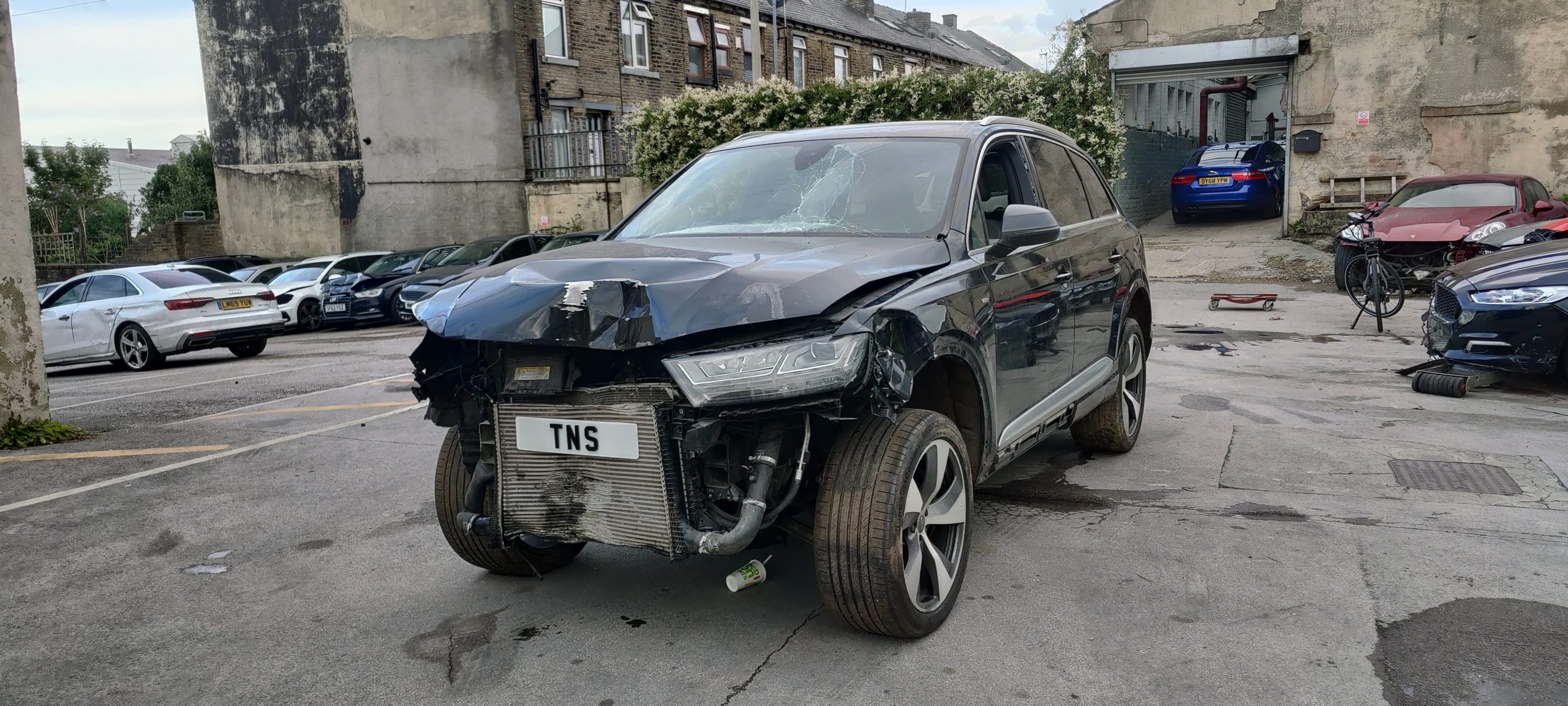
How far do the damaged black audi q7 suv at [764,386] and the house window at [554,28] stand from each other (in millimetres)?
24316

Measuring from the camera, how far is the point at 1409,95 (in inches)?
749

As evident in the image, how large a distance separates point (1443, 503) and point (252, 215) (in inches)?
1201

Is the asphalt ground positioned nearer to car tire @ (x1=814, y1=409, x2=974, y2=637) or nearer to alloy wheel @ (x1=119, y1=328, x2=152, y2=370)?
car tire @ (x1=814, y1=409, x2=974, y2=637)

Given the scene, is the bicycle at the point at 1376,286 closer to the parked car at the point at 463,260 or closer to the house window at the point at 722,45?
the parked car at the point at 463,260

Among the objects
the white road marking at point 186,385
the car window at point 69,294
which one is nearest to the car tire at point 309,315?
the car window at point 69,294

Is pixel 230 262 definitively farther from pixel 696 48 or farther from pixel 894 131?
pixel 894 131

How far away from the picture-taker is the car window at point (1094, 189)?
6.08 metres

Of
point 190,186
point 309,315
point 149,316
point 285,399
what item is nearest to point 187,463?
point 285,399

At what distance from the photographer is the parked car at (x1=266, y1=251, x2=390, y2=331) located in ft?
66.0

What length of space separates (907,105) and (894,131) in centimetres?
1496

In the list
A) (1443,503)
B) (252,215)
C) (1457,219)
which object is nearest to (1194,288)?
(1457,219)

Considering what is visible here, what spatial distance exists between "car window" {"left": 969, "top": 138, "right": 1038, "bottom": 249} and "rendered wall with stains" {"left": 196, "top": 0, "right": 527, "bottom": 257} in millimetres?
23162

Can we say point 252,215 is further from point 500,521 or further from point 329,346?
point 500,521

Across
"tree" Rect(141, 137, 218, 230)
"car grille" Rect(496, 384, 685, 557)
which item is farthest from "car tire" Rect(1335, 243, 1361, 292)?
"tree" Rect(141, 137, 218, 230)
